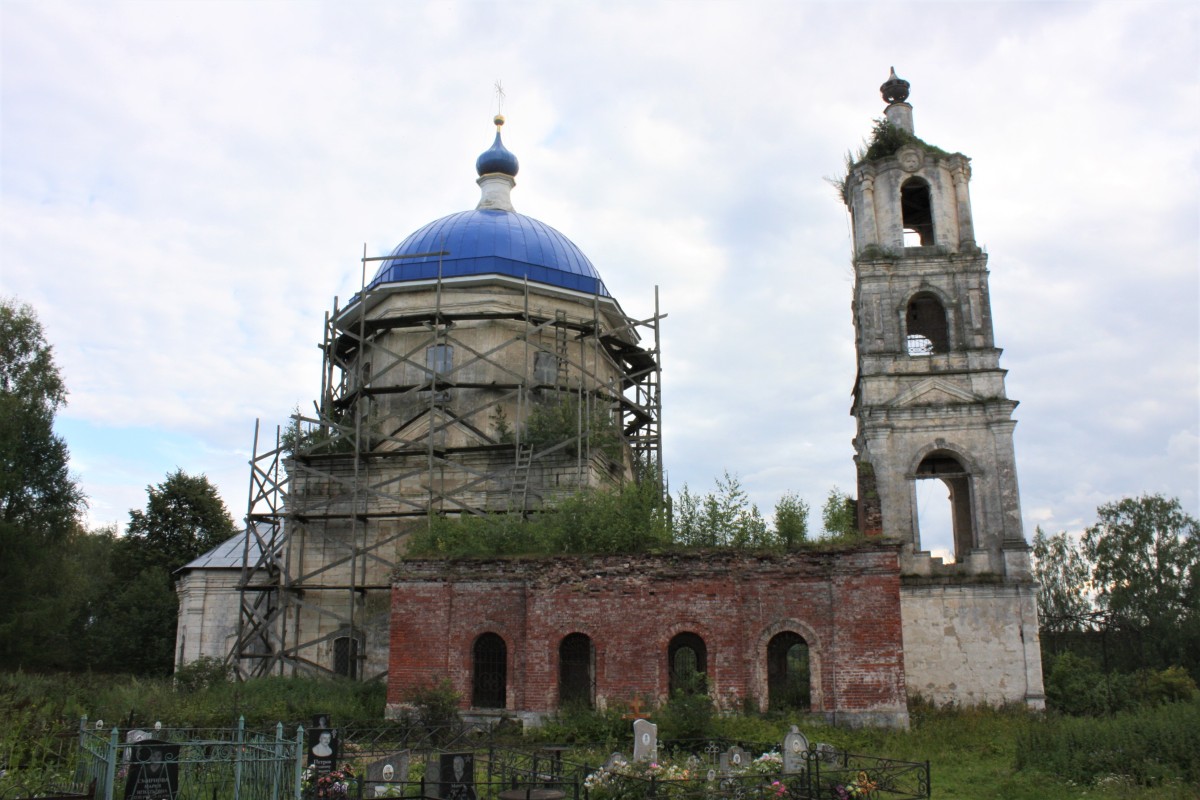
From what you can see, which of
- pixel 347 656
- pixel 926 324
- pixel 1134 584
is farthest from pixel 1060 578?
pixel 347 656

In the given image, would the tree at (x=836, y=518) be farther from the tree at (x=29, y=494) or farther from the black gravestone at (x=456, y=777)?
the tree at (x=29, y=494)

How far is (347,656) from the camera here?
61.8ft

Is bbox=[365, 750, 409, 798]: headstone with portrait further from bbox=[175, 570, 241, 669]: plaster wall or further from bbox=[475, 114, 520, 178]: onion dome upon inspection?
bbox=[475, 114, 520, 178]: onion dome

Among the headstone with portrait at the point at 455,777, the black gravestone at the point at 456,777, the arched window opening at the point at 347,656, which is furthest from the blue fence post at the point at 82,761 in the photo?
the arched window opening at the point at 347,656

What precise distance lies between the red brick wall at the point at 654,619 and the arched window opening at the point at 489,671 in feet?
0.74

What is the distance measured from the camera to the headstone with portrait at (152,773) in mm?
8117

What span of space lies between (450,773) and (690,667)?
745 cm

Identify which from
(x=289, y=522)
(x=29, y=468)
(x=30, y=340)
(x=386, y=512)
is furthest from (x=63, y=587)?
(x=386, y=512)

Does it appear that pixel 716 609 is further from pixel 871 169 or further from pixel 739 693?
pixel 871 169

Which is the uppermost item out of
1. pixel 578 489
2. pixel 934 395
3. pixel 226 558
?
pixel 934 395

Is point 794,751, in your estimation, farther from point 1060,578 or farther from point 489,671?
point 1060,578

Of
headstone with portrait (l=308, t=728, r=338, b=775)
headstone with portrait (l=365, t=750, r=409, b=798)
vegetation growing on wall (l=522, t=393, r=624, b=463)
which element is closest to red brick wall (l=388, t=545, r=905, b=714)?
headstone with portrait (l=365, t=750, r=409, b=798)

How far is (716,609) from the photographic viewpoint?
13.8 meters

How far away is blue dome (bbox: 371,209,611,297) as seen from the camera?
21844 millimetres
